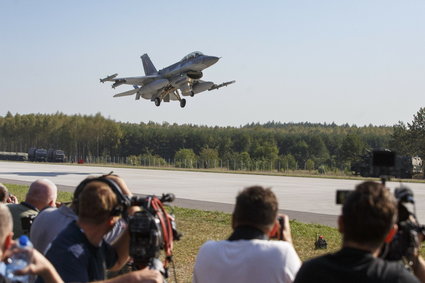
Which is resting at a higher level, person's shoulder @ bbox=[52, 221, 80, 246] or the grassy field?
person's shoulder @ bbox=[52, 221, 80, 246]

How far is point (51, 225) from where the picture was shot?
4.68 m

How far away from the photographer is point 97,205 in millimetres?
3502

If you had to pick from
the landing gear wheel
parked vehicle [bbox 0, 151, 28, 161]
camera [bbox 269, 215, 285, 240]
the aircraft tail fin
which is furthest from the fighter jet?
parked vehicle [bbox 0, 151, 28, 161]

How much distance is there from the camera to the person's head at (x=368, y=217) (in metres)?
2.74

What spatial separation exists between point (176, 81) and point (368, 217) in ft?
122

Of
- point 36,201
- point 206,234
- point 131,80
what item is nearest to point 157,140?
point 131,80

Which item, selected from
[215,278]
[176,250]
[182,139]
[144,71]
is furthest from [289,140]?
[215,278]

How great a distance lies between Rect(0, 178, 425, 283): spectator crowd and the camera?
274 centimetres

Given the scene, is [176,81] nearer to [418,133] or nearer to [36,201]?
[36,201]

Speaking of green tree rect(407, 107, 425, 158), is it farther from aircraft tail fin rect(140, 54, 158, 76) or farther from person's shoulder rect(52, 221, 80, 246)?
person's shoulder rect(52, 221, 80, 246)

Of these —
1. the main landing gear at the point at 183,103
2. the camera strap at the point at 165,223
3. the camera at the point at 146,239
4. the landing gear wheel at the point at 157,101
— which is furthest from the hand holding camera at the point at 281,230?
the landing gear wheel at the point at 157,101

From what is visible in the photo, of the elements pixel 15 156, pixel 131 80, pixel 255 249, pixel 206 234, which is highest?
pixel 131 80

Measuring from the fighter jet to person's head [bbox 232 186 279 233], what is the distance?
114 feet

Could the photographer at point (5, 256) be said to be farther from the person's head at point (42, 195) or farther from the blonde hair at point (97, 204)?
the person's head at point (42, 195)
